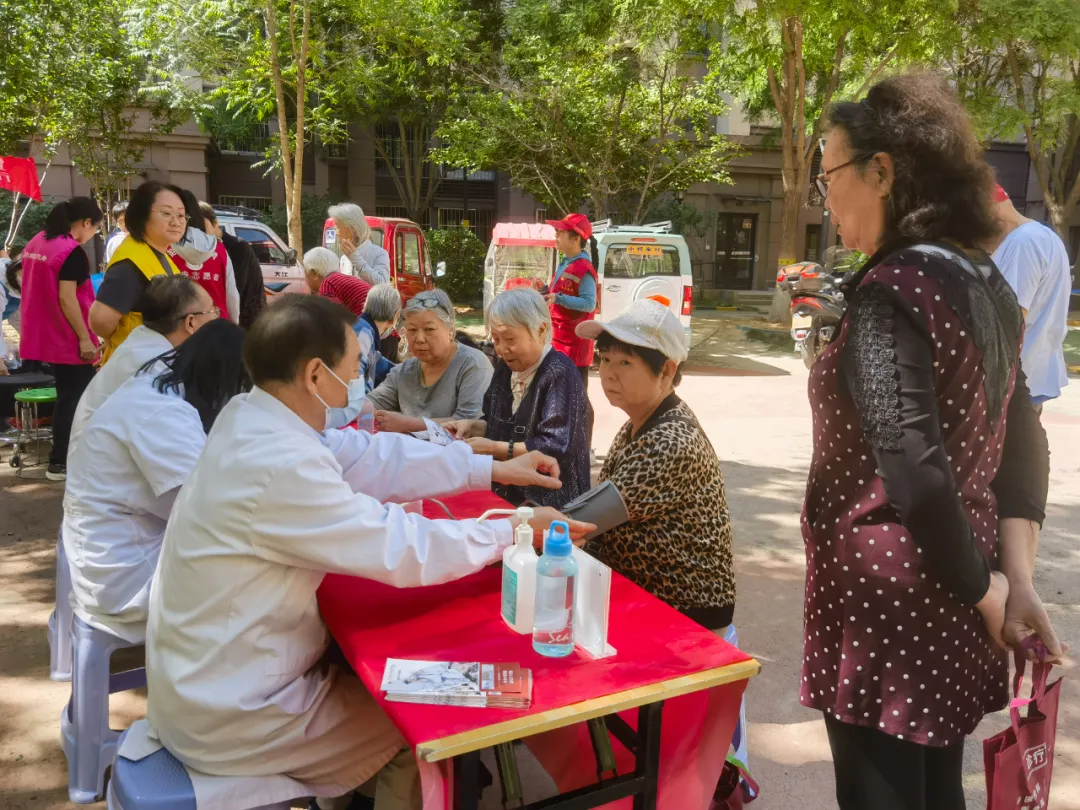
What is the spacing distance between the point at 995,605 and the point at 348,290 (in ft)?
15.1

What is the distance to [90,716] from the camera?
252 cm

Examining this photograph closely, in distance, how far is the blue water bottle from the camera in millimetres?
1853

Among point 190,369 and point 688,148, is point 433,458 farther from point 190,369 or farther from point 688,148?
point 688,148

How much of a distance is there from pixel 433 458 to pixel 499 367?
1.20m

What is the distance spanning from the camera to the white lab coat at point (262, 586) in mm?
1812

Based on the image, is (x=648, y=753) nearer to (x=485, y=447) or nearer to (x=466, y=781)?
(x=466, y=781)

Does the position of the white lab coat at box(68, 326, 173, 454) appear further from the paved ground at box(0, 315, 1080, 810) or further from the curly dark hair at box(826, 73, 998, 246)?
the curly dark hair at box(826, 73, 998, 246)

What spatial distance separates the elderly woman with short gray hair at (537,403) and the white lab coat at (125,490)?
1149mm

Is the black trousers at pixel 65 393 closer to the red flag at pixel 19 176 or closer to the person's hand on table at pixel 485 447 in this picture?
the person's hand on table at pixel 485 447

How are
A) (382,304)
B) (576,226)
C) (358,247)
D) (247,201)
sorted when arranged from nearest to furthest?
1. (382,304)
2. (576,226)
3. (358,247)
4. (247,201)

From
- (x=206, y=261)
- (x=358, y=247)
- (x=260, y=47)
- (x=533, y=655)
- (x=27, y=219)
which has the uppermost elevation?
(x=260, y=47)

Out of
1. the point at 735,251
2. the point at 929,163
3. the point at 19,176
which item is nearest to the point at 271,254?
the point at 19,176

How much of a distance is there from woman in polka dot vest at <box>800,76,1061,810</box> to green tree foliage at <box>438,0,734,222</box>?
48.3 feet

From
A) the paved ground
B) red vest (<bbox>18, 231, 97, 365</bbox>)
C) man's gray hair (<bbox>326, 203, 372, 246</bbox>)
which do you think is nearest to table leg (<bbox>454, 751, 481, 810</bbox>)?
the paved ground
